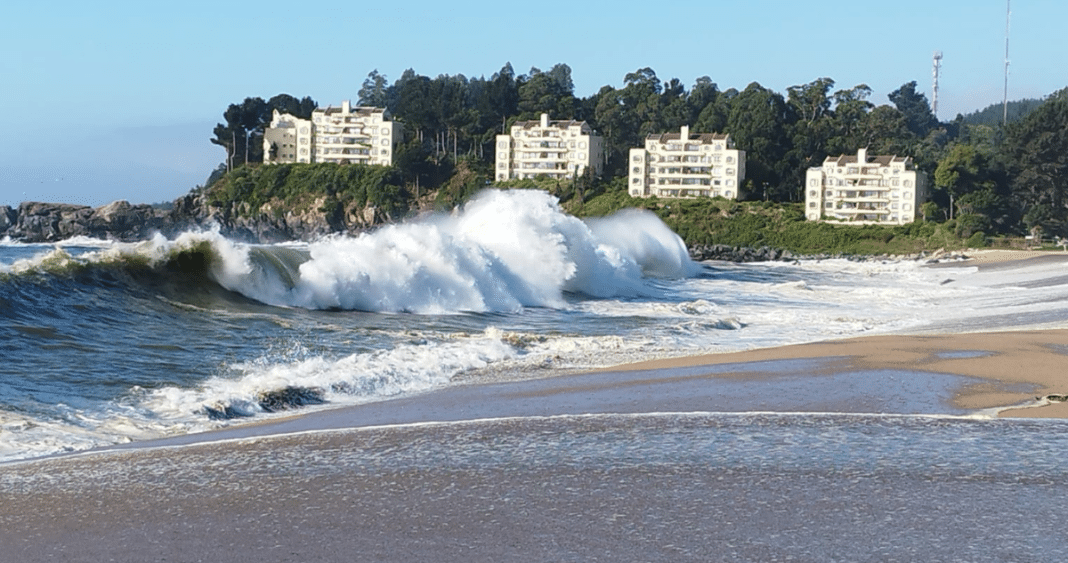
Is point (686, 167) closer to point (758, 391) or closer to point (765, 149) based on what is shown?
point (765, 149)

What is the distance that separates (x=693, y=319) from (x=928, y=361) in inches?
368

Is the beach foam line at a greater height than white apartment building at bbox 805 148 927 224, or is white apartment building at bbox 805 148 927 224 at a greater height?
white apartment building at bbox 805 148 927 224

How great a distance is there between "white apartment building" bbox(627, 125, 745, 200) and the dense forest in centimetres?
→ 291

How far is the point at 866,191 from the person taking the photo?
3740 inches

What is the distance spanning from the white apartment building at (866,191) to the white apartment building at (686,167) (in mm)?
9589

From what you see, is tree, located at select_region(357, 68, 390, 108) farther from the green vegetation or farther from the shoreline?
the shoreline

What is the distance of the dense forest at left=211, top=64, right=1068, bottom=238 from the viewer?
3568 inches

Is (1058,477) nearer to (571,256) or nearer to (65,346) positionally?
(65,346)

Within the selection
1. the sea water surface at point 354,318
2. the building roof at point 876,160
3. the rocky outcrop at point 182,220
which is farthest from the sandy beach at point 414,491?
the rocky outcrop at point 182,220

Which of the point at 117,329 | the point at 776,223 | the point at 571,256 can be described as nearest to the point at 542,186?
the point at 776,223

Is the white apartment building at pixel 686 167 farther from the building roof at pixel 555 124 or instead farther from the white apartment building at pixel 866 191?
the building roof at pixel 555 124

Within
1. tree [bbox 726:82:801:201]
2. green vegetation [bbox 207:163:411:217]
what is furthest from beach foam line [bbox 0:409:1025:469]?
green vegetation [bbox 207:163:411:217]

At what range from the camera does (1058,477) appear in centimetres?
807

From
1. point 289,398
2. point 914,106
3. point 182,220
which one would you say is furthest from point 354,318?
point 914,106
